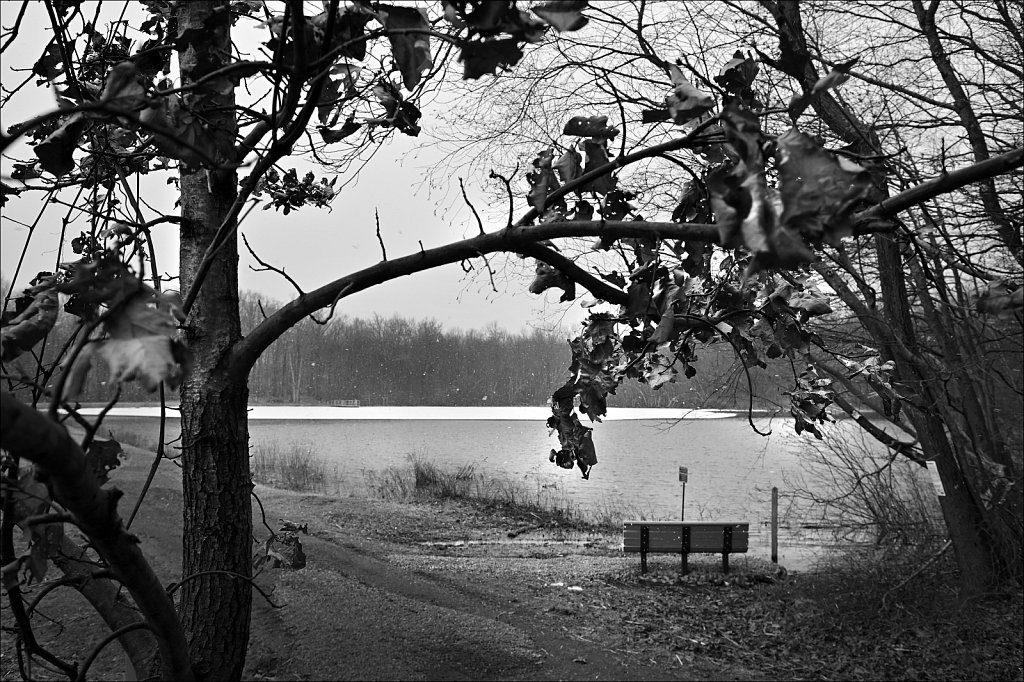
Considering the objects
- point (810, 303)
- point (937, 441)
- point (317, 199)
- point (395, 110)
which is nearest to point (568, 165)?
point (395, 110)

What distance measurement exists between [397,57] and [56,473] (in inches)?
25.2

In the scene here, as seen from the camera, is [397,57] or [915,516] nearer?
[397,57]

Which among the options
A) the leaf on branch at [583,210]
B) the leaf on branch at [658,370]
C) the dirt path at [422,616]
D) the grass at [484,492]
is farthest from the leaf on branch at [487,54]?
the grass at [484,492]

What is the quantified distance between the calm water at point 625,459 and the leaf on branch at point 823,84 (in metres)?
4.86

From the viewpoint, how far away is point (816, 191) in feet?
2.10

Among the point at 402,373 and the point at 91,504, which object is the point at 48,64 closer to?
the point at 91,504

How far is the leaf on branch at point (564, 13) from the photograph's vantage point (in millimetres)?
806

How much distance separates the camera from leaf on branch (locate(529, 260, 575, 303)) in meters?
1.28

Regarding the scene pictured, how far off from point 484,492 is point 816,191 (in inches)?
597

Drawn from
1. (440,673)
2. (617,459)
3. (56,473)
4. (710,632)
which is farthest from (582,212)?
(617,459)

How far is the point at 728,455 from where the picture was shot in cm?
2550

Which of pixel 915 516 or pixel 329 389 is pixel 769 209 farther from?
pixel 329 389

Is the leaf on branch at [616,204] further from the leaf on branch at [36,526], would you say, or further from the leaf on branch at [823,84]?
the leaf on branch at [36,526]

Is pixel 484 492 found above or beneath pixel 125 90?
beneath
